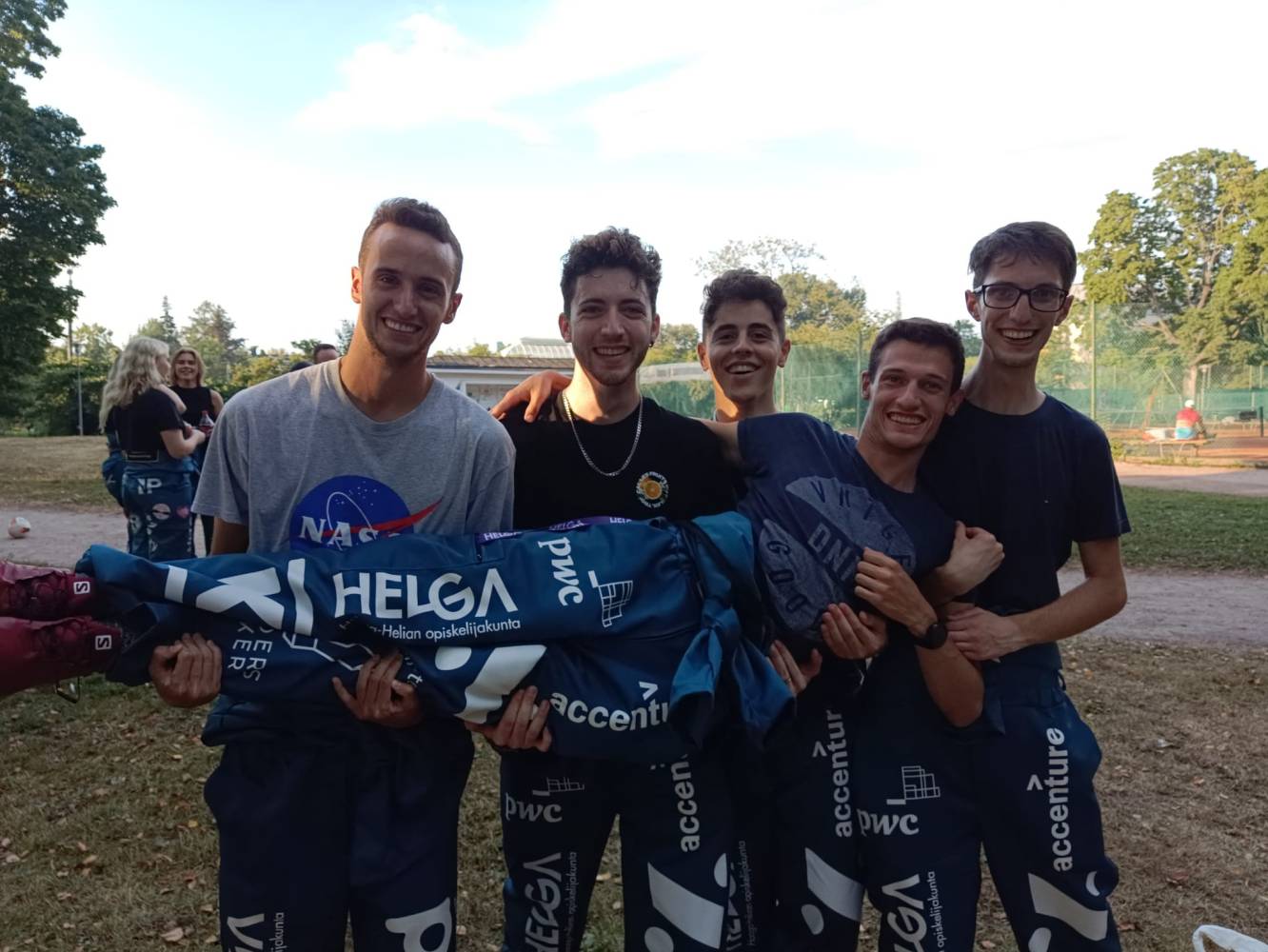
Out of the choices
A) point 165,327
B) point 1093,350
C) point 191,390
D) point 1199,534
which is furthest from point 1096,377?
point 165,327

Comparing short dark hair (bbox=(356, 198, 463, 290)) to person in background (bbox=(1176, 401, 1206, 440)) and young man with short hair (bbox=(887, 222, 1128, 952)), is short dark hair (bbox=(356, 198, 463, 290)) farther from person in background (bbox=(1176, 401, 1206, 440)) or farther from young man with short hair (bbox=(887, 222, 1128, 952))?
person in background (bbox=(1176, 401, 1206, 440))

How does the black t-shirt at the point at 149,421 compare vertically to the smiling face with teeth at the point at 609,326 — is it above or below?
below

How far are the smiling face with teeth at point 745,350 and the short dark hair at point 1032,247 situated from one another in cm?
71

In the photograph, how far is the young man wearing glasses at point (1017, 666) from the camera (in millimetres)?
2385

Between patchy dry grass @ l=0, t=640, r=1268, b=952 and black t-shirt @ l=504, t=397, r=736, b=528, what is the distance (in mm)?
2049

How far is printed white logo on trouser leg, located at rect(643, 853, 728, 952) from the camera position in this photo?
232 centimetres

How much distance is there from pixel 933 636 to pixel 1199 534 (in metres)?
11.0

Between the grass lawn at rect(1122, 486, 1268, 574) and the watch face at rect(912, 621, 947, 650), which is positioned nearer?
the watch face at rect(912, 621, 947, 650)

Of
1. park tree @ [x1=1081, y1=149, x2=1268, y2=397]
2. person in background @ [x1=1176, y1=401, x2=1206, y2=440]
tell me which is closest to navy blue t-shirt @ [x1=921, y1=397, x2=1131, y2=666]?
person in background @ [x1=1176, y1=401, x2=1206, y2=440]

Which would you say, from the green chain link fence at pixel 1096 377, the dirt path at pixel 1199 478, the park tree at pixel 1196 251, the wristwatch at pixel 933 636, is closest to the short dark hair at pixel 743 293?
the wristwatch at pixel 933 636

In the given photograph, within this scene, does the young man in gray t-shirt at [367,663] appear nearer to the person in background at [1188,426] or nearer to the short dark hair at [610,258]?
the short dark hair at [610,258]

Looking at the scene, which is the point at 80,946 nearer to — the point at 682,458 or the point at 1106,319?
the point at 682,458

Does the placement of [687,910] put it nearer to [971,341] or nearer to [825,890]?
[825,890]

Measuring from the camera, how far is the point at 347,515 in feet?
7.77
